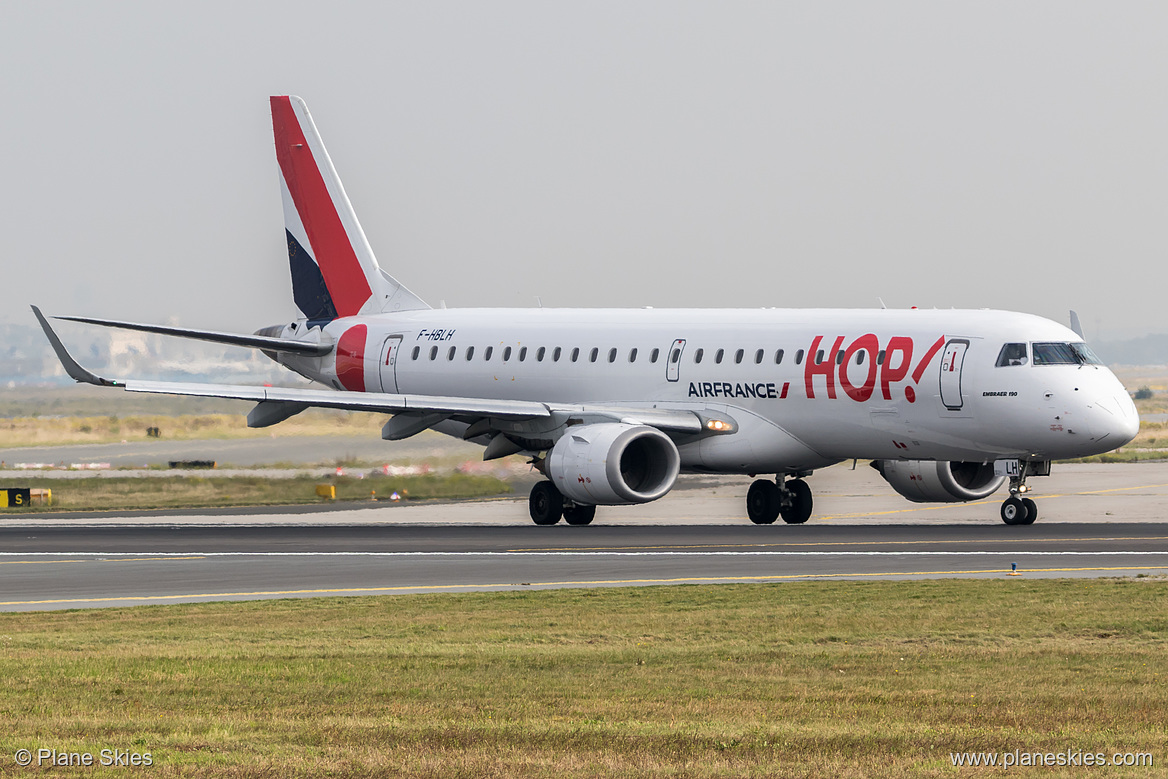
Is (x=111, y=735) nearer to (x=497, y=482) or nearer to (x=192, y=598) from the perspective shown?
(x=192, y=598)

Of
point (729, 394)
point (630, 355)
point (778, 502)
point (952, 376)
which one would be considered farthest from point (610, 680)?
point (630, 355)

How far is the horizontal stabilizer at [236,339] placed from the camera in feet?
137

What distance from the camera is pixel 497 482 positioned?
49188 mm

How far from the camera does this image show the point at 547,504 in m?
39.8

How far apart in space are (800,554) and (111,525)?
Answer: 1758 cm

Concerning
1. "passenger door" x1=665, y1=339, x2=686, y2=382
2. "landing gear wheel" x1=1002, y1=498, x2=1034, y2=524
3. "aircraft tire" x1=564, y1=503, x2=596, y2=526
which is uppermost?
"passenger door" x1=665, y1=339, x2=686, y2=382

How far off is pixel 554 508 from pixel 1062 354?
11156 mm

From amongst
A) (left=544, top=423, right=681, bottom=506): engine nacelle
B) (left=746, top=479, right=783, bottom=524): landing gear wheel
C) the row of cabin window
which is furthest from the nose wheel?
(left=544, top=423, right=681, bottom=506): engine nacelle

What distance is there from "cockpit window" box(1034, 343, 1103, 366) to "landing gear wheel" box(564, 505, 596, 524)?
1004cm

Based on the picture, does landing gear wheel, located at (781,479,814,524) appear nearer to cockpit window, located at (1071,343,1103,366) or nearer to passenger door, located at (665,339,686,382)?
passenger door, located at (665,339,686,382)

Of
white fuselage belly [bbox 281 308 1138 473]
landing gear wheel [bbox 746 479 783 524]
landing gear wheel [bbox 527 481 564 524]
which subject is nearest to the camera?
white fuselage belly [bbox 281 308 1138 473]

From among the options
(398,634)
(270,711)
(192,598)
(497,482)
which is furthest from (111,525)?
(270,711)

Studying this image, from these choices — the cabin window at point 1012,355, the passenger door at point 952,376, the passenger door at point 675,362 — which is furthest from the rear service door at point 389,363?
the cabin window at point 1012,355

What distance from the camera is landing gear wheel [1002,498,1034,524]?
36.2 m
